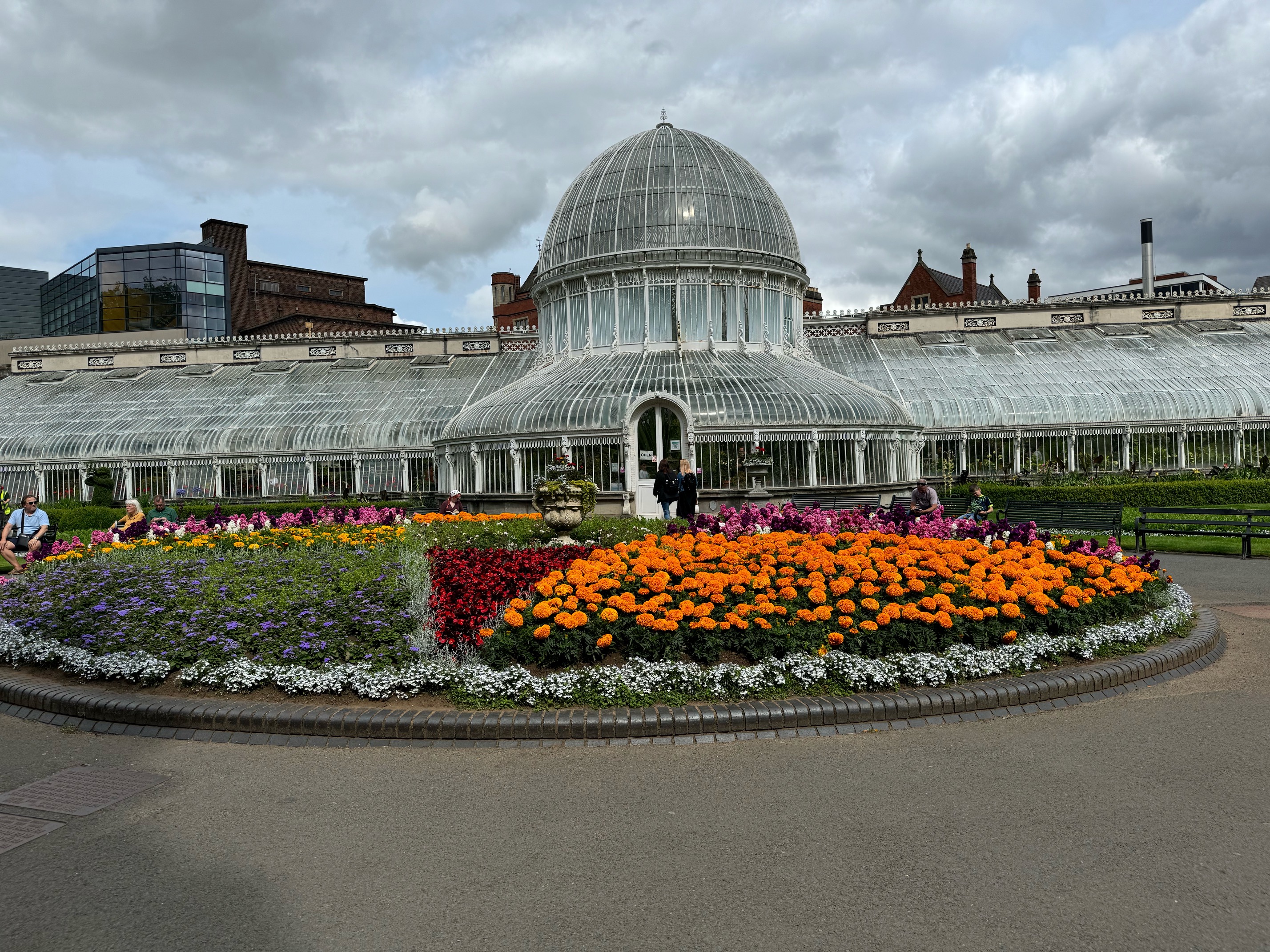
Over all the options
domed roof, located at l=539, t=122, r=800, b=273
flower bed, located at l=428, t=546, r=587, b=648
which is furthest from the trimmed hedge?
flower bed, located at l=428, t=546, r=587, b=648

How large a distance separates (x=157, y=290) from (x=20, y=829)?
7310 centimetres

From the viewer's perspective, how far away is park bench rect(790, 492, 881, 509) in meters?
23.9

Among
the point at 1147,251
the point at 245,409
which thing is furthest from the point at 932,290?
the point at 245,409

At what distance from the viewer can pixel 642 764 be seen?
657 cm

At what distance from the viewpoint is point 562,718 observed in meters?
7.23

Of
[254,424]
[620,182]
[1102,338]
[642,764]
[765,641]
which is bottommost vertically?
[642,764]

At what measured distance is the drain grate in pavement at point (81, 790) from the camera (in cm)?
598

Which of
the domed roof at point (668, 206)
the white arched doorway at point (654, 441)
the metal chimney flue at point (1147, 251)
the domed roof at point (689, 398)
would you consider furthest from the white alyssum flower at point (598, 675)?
the metal chimney flue at point (1147, 251)

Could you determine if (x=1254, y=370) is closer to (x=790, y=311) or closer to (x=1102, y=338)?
(x=1102, y=338)

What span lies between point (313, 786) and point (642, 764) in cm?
240

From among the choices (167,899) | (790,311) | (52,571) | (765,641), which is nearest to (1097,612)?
(765,641)

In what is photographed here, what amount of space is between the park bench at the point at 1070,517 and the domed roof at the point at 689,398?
6.42 m

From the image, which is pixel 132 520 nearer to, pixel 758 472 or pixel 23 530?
pixel 23 530

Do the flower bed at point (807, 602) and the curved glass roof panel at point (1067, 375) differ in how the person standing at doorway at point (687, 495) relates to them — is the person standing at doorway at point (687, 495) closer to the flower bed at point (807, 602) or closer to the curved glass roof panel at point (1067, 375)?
the flower bed at point (807, 602)
